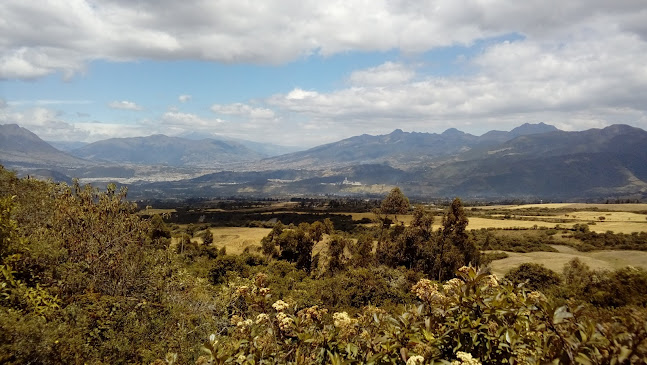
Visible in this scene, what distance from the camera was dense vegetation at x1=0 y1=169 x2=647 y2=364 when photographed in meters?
3.26

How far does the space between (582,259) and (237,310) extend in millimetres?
50146

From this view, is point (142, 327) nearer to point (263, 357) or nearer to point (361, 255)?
point (263, 357)

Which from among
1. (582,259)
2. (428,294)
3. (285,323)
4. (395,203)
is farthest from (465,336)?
(395,203)

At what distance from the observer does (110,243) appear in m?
14.0

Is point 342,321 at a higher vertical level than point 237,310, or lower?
higher

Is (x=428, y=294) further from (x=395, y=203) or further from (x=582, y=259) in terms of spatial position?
(x=395, y=203)

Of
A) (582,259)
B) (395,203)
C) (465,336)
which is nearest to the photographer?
(465,336)

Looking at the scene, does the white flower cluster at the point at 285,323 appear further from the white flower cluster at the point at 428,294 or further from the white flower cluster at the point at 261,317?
the white flower cluster at the point at 428,294

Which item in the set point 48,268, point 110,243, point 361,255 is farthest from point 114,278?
point 361,255

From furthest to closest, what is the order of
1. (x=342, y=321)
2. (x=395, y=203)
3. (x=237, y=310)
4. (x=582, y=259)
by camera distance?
1. (x=395, y=203)
2. (x=582, y=259)
3. (x=237, y=310)
4. (x=342, y=321)

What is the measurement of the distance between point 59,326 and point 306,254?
44644 mm

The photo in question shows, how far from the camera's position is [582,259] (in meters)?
45.0

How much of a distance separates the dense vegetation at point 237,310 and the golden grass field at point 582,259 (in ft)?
27.6

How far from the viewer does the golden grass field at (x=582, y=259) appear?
42.4 m
